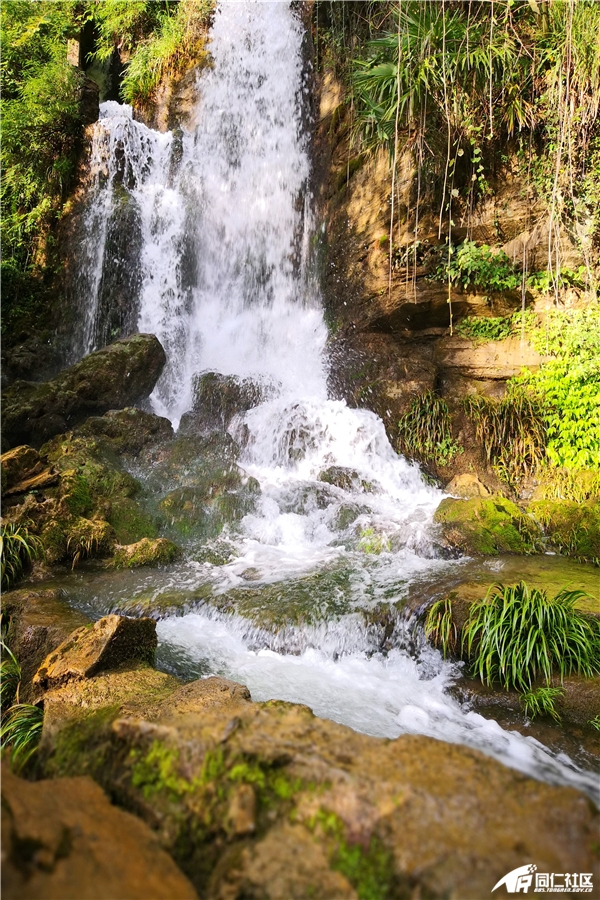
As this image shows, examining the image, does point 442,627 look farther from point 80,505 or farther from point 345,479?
point 80,505

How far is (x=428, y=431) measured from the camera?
8.53 meters

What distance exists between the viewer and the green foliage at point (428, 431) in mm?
8414

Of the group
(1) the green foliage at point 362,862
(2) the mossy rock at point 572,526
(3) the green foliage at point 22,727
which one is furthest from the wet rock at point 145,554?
(1) the green foliage at point 362,862

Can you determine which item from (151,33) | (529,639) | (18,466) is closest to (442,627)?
(529,639)

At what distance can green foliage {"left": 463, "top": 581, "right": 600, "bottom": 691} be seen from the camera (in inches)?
138

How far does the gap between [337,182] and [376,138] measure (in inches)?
95.6

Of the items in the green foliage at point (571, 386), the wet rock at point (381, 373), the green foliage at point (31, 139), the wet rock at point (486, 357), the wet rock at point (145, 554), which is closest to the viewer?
the wet rock at point (145, 554)

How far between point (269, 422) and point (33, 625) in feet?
18.4

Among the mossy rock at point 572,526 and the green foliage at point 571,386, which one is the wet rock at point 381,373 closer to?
the green foliage at point 571,386

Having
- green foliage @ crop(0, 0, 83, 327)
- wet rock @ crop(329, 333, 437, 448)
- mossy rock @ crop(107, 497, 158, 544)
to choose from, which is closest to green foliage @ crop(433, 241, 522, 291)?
wet rock @ crop(329, 333, 437, 448)

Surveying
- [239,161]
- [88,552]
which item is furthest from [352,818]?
[239,161]

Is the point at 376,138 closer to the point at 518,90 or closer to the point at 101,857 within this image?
the point at 518,90

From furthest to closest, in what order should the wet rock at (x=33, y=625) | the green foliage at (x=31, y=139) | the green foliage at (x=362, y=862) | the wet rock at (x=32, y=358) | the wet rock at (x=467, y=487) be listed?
the green foliage at (x=31, y=139) → the wet rock at (x=32, y=358) → the wet rock at (x=467, y=487) → the wet rock at (x=33, y=625) → the green foliage at (x=362, y=862)

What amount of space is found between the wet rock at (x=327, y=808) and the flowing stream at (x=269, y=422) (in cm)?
174
